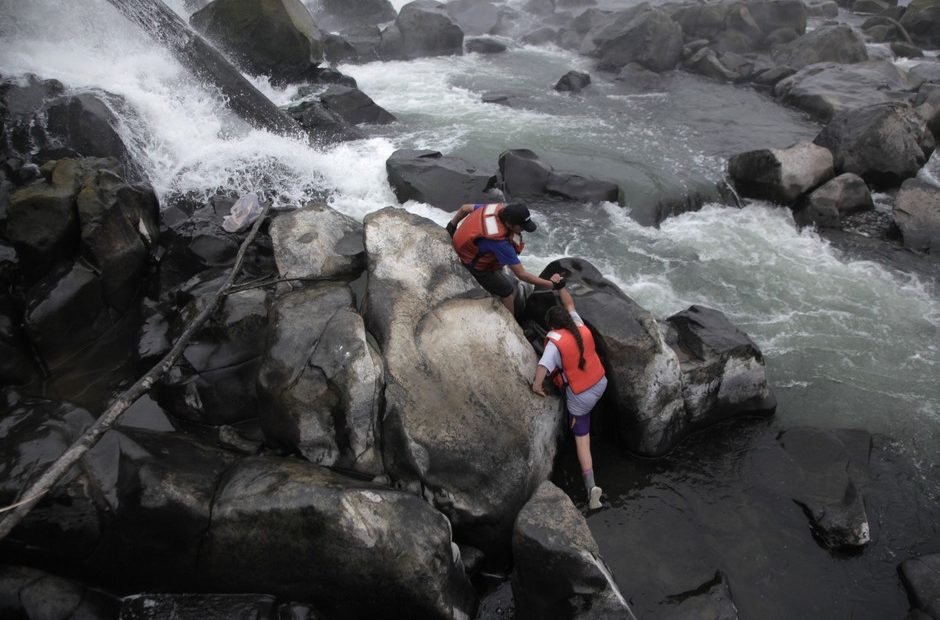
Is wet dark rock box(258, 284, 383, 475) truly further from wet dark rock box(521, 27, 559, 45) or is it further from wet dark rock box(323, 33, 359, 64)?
wet dark rock box(521, 27, 559, 45)

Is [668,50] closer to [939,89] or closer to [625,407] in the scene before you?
[939,89]

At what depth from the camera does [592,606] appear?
15.5 feet

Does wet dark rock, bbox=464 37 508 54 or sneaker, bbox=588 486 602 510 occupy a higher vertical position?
wet dark rock, bbox=464 37 508 54

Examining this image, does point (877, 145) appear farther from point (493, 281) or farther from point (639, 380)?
point (493, 281)

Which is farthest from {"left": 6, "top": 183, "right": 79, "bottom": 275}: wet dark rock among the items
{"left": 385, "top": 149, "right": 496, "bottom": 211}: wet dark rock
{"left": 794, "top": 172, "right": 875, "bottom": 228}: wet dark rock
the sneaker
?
{"left": 794, "top": 172, "right": 875, "bottom": 228}: wet dark rock

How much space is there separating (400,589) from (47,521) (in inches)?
117

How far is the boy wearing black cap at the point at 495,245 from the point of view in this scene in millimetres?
6816

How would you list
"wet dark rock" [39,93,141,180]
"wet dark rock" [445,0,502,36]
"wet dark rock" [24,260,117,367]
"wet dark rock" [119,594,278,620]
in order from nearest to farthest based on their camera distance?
"wet dark rock" [119,594,278,620], "wet dark rock" [24,260,117,367], "wet dark rock" [39,93,141,180], "wet dark rock" [445,0,502,36]

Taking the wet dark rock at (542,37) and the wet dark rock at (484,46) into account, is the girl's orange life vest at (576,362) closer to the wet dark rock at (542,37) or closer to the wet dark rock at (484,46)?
the wet dark rock at (484,46)

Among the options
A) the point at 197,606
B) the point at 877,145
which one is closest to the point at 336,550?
the point at 197,606

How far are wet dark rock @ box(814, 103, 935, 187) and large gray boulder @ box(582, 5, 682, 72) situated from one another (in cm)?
869

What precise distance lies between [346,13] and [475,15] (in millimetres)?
5931

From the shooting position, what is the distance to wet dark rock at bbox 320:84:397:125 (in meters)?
14.8

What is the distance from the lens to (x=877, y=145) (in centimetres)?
1207
